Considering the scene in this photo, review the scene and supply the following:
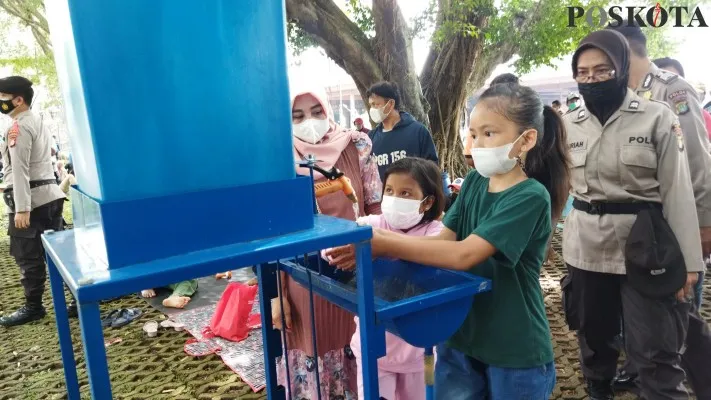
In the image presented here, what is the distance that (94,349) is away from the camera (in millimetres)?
756

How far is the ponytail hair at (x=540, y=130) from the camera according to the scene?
132 centimetres

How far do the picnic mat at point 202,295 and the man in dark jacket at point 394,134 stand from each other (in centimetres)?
166

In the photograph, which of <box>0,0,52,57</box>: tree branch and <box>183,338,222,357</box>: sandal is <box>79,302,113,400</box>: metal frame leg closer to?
<box>183,338,222,357</box>: sandal

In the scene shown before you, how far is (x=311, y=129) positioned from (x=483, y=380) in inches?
47.4

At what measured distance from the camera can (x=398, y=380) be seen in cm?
191

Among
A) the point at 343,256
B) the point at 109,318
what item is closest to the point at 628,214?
the point at 343,256

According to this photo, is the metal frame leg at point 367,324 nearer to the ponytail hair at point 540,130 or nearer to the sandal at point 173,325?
the ponytail hair at point 540,130

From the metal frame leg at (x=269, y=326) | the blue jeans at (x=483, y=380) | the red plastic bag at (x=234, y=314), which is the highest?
the metal frame leg at (x=269, y=326)

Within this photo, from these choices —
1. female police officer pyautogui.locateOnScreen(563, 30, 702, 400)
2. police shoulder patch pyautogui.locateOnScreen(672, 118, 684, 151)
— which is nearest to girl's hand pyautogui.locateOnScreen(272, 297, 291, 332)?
female police officer pyautogui.locateOnScreen(563, 30, 702, 400)

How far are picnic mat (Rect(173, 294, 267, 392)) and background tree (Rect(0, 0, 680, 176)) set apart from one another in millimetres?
4011

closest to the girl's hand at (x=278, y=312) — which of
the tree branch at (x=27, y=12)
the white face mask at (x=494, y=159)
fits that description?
the white face mask at (x=494, y=159)

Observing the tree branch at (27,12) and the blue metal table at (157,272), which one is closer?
the blue metal table at (157,272)

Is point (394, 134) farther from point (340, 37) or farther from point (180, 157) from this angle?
point (340, 37)

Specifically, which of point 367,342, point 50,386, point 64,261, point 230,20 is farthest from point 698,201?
point 50,386
